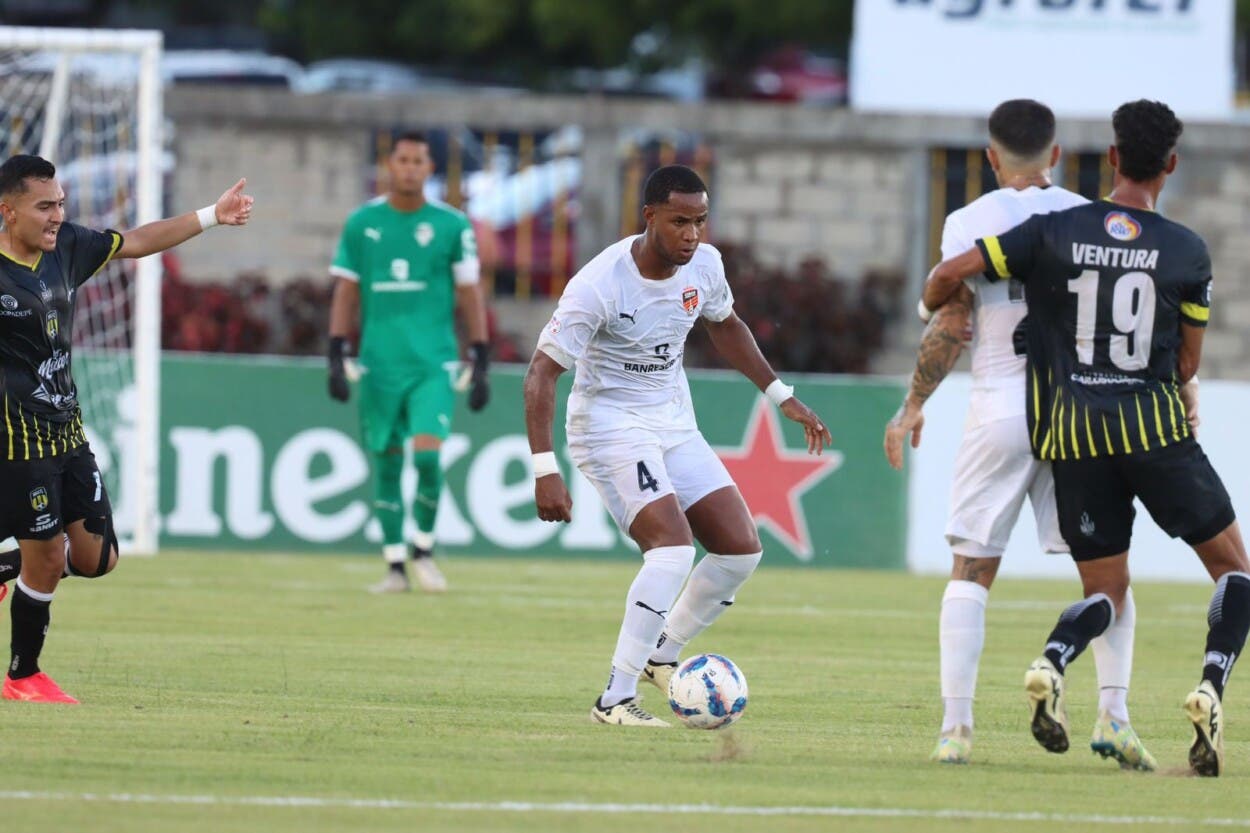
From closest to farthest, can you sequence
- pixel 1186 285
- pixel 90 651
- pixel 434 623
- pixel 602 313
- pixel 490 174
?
pixel 1186 285
pixel 602 313
pixel 90 651
pixel 434 623
pixel 490 174

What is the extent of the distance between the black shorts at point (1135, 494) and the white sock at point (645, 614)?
160 cm

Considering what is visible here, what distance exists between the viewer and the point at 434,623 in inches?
A: 482

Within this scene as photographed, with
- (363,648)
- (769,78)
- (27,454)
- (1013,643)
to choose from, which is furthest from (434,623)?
(769,78)

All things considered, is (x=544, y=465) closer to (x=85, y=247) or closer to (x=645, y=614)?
(x=645, y=614)

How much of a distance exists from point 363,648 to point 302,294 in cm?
1038

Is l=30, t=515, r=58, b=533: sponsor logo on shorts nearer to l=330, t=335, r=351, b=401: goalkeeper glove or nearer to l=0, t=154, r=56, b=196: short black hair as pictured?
l=0, t=154, r=56, b=196: short black hair

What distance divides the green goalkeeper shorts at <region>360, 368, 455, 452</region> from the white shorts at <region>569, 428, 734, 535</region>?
5098 millimetres

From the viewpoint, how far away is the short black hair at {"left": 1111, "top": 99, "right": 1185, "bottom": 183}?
7320 millimetres

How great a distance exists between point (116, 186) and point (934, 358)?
1425 centimetres

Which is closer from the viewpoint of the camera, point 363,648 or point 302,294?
point 363,648

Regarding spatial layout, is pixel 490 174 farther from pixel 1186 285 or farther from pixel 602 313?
pixel 1186 285

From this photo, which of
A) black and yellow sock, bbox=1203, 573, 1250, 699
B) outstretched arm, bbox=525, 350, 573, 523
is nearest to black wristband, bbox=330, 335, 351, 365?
outstretched arm, bbox=525, 350, 573, 523

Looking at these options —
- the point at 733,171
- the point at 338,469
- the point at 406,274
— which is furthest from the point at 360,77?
the point at 406,274

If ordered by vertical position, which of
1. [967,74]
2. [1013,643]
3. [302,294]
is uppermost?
[967,74]
